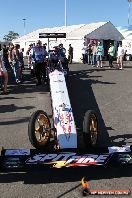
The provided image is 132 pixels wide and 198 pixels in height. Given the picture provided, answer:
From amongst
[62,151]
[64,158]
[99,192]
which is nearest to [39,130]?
[62,151]

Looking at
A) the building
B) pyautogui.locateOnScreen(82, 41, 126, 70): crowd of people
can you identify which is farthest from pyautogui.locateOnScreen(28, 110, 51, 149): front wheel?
the building

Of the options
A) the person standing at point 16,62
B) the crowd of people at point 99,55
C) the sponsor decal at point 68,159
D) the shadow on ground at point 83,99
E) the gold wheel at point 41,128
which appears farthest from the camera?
the crowd of people at point 99,55

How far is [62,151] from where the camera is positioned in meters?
5.50

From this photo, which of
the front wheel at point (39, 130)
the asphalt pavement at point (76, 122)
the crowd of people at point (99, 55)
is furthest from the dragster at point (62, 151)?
the crowd of people at point (99, 55)

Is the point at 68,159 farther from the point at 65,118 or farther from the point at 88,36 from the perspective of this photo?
the point at 88,36

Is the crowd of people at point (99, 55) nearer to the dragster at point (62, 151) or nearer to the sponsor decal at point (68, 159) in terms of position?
the dragster at point (62, 151)

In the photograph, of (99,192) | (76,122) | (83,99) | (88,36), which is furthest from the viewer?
(88,36)

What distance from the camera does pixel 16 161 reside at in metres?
5.12

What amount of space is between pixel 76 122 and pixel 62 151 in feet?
10.2

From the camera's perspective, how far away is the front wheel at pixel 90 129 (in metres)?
5.99

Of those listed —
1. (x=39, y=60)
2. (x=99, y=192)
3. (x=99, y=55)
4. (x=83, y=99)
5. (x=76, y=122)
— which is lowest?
(x=99, y=192)

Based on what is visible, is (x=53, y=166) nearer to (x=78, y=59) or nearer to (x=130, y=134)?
(x=130, y=134)

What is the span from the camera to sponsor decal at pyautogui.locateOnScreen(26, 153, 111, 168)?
5.05 metres

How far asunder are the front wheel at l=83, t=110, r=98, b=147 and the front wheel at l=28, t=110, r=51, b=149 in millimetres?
683
